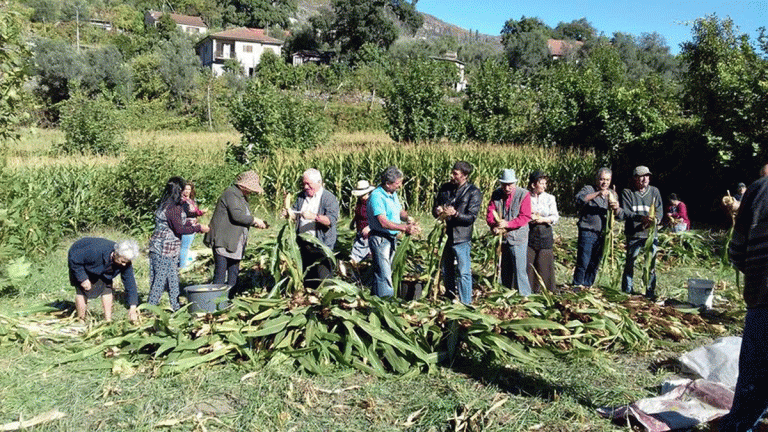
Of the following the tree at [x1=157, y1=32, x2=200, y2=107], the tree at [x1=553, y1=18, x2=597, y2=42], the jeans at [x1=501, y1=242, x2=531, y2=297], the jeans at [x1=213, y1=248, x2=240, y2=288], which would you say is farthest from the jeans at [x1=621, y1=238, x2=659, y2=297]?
the tree at [x1=553, y1=18, x2=597, y2=42]

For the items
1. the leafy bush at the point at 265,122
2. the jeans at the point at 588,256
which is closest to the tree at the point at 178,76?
the leafy bush at the point at 265,122

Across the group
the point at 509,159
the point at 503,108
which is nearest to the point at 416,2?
the point at 503,108

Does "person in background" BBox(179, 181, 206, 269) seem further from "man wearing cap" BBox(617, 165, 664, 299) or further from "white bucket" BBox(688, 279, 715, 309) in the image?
"white bucket" BBox(688, 279, 715, 309)

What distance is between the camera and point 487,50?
81.9 meters

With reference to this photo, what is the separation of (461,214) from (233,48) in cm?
6608

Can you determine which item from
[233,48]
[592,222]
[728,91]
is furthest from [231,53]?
[592,222]

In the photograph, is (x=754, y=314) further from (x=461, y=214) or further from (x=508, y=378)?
(x=461, y=214)

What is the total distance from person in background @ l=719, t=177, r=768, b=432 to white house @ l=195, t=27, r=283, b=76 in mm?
64719

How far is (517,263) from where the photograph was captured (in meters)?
6.83

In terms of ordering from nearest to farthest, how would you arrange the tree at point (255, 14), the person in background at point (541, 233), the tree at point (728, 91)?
the person in background at point (541, 233) → the tree at point (728, 91) → the tree at point (255, 14)

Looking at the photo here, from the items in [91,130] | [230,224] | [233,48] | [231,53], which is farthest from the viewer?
[233,48]

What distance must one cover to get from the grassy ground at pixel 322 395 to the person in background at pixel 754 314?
31.2 inches

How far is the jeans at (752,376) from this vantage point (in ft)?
11.4

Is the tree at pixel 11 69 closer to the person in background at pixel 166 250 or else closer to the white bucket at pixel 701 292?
the person in background at pixel 166 250
